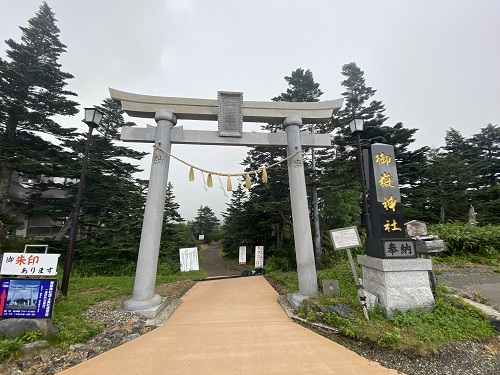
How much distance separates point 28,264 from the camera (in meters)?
3.89

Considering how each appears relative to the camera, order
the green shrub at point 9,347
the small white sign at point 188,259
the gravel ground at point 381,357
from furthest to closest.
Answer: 1. the small white sign at point 188,259
2. the green shrub at point 9,347
3. the gravel ground at point 381,357

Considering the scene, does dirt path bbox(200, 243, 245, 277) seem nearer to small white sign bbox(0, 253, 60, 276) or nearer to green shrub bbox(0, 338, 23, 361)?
small white sign bbox(0, 253, 60, 276)

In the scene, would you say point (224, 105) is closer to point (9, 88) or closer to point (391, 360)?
point (391, 360)

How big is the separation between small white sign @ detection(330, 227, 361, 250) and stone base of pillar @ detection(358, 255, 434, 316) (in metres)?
0.55

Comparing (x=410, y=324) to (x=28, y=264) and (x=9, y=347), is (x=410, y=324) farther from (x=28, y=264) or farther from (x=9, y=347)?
(x=28, y=264)

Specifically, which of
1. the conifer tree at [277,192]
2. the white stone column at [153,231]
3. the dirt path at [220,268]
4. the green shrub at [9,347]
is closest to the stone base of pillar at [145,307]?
the white stone column at [153,231]

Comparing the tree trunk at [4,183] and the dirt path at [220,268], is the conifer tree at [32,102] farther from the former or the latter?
the dirt path at [220,268]

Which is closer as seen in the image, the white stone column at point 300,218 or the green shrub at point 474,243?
the white stone column at point 300,218

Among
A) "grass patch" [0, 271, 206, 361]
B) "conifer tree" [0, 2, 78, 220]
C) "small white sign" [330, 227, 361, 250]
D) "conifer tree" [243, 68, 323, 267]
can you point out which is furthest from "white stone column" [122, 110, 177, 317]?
"conifer tree" [0, 2, 78, 220]

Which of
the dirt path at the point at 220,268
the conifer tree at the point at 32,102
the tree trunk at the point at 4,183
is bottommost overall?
the dirt path at the point at 220,268

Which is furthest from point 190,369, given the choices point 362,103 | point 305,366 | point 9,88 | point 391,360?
point 362,103

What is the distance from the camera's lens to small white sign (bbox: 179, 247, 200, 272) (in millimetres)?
11562

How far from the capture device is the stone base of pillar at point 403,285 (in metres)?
3.89

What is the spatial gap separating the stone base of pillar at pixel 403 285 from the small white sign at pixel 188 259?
9.80 metres
